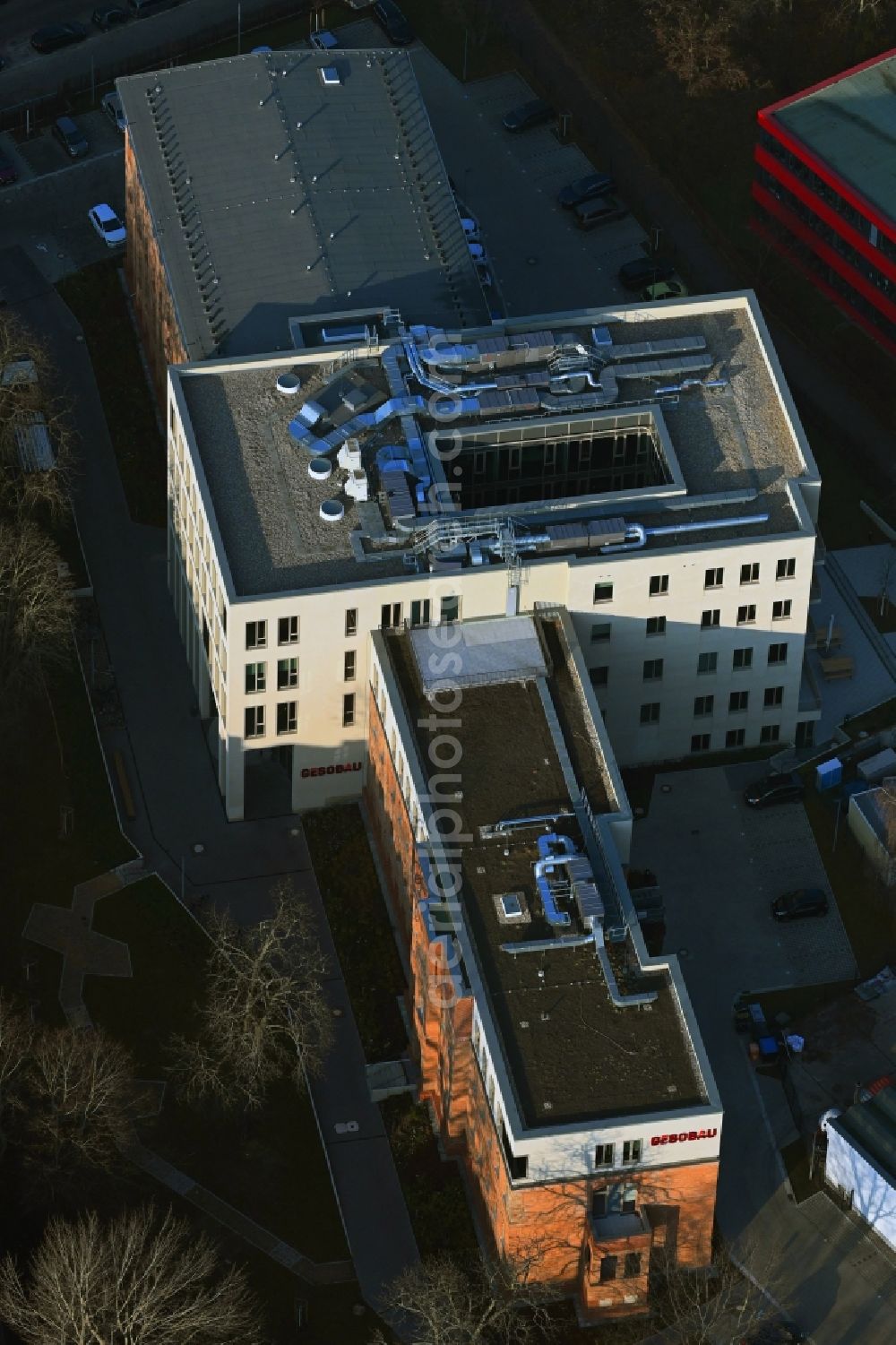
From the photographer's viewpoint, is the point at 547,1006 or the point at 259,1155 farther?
the point at 259,1155

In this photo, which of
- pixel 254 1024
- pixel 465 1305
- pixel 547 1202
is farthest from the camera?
pixel 254 1024

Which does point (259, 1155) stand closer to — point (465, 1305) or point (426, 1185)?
point (426, 1185)

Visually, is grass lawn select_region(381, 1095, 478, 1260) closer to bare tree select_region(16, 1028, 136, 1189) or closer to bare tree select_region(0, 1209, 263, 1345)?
bare tree select_region(0, 1209, 263, 1345)

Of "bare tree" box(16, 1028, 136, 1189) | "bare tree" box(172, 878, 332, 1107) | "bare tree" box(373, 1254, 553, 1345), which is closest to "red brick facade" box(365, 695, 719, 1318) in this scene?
"bare tree" box(373, 1254, 553, 1345)

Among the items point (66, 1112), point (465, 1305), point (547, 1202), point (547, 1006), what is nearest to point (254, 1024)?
point (66, 1112)

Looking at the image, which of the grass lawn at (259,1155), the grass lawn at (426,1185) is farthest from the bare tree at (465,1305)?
the grass lawn at (259,1155)

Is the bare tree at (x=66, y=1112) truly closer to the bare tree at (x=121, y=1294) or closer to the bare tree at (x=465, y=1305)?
the bare tree at (x=121, y=1294)
